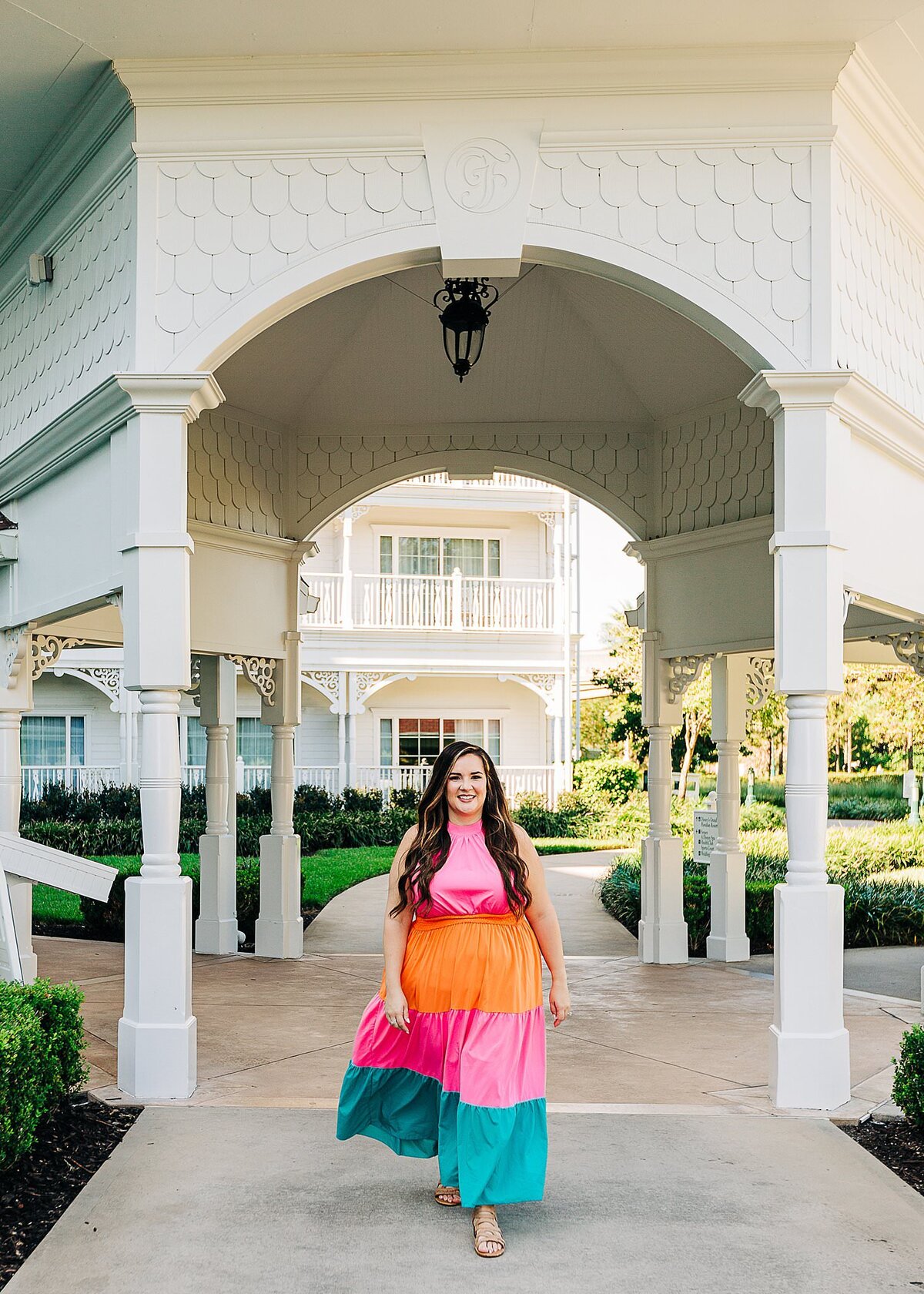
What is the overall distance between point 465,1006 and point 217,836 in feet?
22.7

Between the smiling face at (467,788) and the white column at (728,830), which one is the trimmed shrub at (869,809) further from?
the smiling face at (467,788)

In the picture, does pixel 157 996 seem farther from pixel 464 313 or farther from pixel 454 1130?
pixel 464 313

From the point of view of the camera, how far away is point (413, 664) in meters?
24.1

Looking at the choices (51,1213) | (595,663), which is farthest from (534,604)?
(51,1213)

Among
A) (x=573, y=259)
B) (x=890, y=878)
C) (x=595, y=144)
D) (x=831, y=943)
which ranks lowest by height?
(x=890, y=878)

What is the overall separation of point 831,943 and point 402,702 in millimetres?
20099

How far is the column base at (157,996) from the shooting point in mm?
5621

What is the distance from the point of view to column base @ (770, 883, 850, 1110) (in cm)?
551

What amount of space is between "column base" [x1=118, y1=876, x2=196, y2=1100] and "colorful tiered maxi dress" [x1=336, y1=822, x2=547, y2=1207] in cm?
162

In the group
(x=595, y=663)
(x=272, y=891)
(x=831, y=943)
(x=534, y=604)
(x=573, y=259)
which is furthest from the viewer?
(x=595, y=663)

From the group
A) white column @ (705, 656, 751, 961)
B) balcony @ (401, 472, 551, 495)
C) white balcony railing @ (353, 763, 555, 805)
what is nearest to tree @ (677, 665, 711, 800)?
white balcony railing @ (353, 763, 555, 805)

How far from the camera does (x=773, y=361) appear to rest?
5762 mm

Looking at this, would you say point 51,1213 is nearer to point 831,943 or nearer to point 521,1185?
point 521,1185

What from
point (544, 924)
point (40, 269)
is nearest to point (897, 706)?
point (40, 269)
